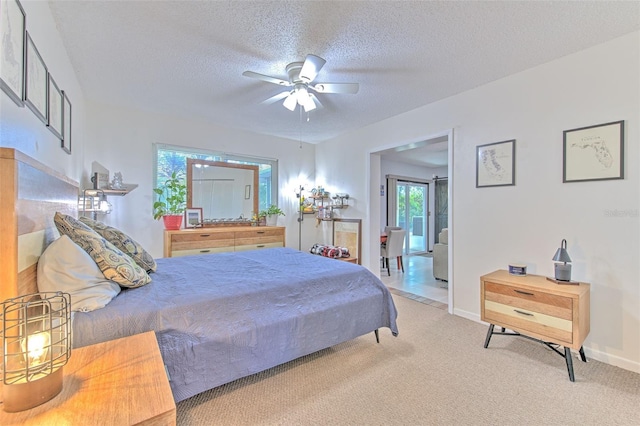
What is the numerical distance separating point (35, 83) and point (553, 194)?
12.3ft

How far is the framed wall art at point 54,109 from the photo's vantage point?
1.77 metres

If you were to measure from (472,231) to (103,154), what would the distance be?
14.4ft

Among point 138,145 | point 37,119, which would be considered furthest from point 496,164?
point 138,145

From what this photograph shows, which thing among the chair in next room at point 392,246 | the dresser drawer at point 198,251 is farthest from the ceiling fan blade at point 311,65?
the chair in next room at point 392,246

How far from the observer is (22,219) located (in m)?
1.01

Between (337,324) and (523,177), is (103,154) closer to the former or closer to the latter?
(337,324)

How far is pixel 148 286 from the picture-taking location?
1.72 meters

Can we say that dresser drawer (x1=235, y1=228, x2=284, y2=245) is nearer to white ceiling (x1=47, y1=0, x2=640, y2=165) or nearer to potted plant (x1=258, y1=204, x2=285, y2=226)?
potted plant (x1=258, y1=204, x2=285, y2=226)

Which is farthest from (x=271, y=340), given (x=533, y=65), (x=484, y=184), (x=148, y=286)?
(x=533, y=65)

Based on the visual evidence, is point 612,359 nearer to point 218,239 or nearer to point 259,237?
point 259,237

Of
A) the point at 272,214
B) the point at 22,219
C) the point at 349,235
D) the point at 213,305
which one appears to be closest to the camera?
the point at 22,219

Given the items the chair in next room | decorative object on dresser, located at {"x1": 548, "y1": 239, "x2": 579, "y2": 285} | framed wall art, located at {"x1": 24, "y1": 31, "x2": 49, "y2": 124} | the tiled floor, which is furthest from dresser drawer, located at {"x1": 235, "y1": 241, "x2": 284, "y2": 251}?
decorative object on dresser, located at {"x1": 548, "y1": 239, "x2": 579, "y2": 285}

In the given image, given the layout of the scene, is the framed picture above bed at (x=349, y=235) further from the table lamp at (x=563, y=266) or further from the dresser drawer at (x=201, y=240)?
the table lamp at (x=563, y=266)

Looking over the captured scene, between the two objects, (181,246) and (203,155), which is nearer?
(181,246)
